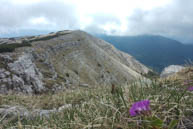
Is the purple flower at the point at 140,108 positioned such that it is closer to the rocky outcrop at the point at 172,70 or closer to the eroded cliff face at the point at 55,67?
the rocky outcrop at the point at 172,70

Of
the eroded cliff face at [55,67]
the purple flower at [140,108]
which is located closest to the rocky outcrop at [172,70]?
the purple flower at [140,108]

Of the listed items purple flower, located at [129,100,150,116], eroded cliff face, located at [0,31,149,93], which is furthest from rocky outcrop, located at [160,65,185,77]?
eroded cliff face, located at [0,31,149,93]

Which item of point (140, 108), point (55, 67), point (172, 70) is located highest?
point (55, 67)

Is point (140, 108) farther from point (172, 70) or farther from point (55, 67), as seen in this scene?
point (55, 67)

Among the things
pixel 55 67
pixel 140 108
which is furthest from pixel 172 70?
pixel 55 67

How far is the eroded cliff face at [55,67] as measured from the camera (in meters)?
23.7

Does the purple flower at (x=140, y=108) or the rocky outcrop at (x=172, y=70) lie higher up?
the rocky outcrop at (x=172, y=70)

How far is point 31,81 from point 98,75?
35115mm

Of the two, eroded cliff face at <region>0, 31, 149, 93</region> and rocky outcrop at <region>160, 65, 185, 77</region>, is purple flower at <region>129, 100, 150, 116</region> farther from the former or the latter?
eroded cliff face at <region>0, 31, 149, 93</region>

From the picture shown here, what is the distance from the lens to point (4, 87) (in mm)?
18656

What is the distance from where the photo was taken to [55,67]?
159ft

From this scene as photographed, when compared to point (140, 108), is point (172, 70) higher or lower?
higher

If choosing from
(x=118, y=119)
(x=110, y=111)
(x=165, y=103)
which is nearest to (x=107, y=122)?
(x=118, y=119)

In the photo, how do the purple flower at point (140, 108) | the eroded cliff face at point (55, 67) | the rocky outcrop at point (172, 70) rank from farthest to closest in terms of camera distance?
the eroded cliff face at point (55, 67), the rocky outcrop at point (172, 70), the purple flower at point (140, 108)
